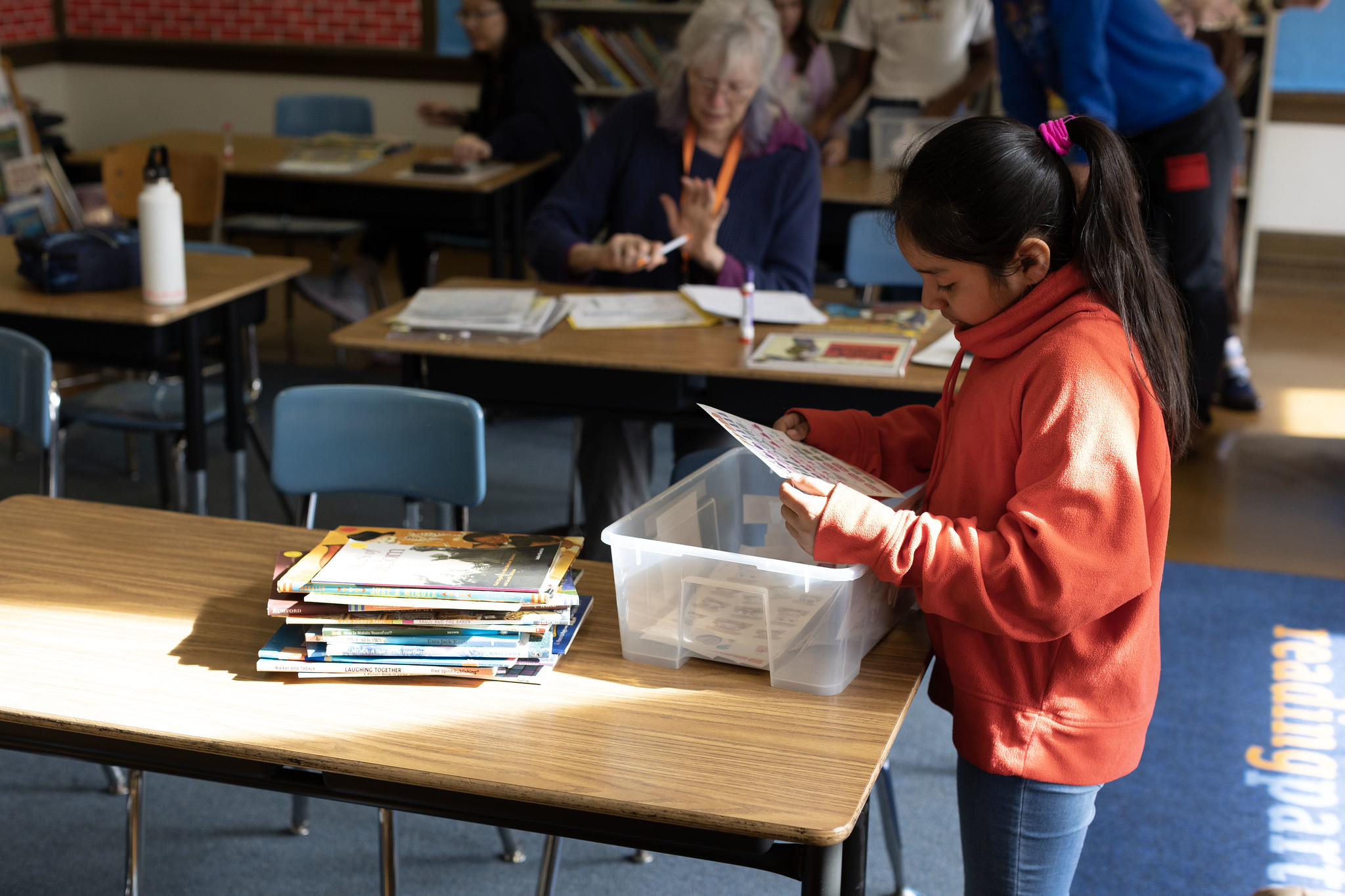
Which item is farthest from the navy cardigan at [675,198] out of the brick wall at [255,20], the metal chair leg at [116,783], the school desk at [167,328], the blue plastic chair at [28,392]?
the brick wall at [255,20]

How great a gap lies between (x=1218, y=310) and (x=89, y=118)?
591 centimetres

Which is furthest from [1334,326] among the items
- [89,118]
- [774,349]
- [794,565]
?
[89,118]

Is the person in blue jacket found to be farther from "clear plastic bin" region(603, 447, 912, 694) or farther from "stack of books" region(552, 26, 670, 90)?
"stack of books" region(552, 26, 670, 90)

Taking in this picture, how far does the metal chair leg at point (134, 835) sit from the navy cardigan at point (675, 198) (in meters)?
1.43

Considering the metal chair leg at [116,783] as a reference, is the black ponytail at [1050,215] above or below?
above

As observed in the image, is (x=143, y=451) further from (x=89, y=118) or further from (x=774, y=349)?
(x=89, y=118)

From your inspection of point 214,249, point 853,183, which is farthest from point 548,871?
point 853,183

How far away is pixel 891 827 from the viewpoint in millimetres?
1917

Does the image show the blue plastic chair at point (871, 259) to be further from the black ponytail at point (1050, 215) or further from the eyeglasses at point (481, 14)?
the black ponytail at point (1050, 215)

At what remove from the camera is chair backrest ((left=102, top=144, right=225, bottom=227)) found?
148 inches

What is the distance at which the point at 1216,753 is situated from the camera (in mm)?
2361

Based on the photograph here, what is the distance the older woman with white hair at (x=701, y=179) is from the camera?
8.88 feet

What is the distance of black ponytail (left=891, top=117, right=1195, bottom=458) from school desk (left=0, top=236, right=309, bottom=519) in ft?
6.17

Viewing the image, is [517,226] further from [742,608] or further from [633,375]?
[742,608]
